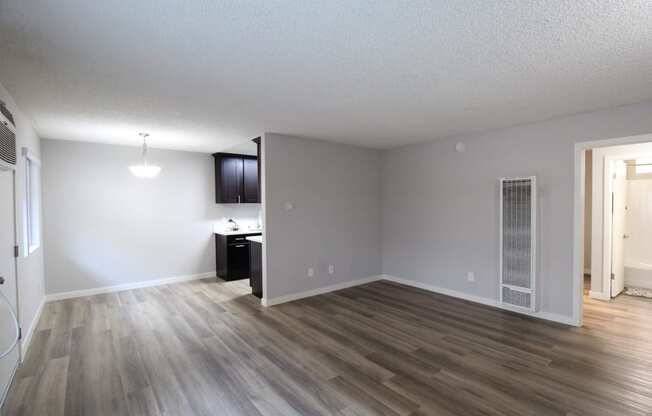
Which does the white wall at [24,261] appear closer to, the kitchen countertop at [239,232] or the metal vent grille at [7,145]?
the metal vent grille at [7,145]

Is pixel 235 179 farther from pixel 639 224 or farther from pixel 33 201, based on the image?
pixel 639 224


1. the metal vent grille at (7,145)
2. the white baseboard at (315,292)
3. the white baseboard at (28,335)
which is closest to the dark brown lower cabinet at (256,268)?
the white baseboard at (315,292)

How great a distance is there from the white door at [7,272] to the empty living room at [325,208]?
0.05 m

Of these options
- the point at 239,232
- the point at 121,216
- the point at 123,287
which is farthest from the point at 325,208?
the point at 123,287

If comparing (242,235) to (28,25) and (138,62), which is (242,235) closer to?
(138,62)

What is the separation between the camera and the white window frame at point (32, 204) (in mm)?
3888

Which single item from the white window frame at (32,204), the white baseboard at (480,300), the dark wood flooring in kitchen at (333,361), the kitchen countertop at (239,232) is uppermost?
the white window frame at (32,204)

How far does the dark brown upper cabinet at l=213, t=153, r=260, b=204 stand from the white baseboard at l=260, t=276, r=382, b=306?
2.45m

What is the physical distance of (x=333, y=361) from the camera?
2.95 metres

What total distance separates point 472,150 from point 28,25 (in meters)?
4.81

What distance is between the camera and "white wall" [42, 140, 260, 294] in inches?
193

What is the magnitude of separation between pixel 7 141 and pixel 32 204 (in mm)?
2194

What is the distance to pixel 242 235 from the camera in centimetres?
607

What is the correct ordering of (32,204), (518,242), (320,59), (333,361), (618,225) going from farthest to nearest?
(618,225) < (32,204) < (518,242) < (333,361) < (320,59)
